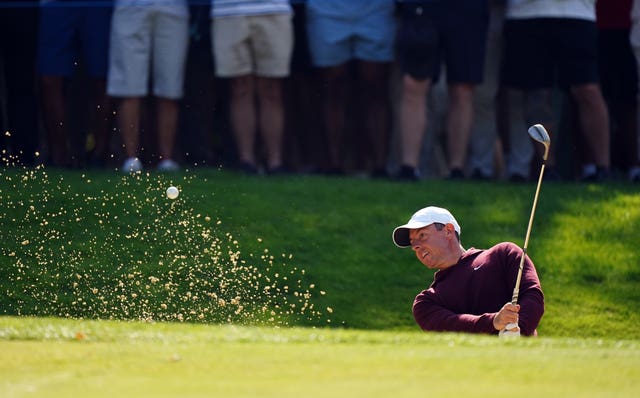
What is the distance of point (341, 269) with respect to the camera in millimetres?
9789

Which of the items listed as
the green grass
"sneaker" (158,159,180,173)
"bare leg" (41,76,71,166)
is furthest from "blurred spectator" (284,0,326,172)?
"bare leg" (41,76,71,166)

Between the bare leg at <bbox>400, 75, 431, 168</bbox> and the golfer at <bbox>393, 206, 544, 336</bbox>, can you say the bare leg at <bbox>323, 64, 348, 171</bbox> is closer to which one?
the bare leg at <bbox>400, 75, 431, 168</bbox>

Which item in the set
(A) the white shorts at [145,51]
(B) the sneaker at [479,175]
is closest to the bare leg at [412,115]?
(B) the sneaker at [479,175]

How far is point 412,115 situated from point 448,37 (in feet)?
2.12

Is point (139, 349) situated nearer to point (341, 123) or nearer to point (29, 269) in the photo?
point (29, 269)

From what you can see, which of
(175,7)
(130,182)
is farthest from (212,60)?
(130,182)

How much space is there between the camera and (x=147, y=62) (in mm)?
11570

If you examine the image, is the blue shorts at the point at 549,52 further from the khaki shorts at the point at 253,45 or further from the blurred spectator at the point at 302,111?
the khaki shorts at the point at 253,45

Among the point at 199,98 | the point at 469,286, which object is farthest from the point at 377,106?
the point at 469,286

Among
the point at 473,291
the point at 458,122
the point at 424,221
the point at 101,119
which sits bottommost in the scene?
the point at 101,119

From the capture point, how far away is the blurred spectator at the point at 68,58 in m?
11.8

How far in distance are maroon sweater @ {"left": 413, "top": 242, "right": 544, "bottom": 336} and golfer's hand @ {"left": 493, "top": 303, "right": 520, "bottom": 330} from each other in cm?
18

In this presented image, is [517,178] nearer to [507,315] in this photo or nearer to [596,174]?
[596,174]

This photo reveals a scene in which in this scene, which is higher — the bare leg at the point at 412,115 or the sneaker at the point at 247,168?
the bare leg at the point at 412,115
